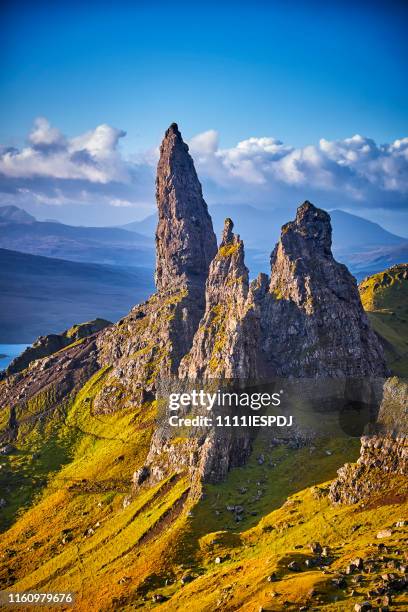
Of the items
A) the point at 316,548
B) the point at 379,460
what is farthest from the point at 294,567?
the point at 379,460

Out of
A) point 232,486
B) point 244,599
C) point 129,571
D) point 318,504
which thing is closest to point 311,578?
point 244,599

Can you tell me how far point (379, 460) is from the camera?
151 meters

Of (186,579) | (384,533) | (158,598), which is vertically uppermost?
(384,533)

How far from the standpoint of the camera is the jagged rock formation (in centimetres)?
14734

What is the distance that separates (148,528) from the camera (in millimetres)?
187250

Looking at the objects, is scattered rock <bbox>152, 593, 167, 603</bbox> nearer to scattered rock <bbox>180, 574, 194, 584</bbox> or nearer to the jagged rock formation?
scattered rock <bbox>180, 574, 194, 584</bbox>

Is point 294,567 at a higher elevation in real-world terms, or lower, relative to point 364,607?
lower

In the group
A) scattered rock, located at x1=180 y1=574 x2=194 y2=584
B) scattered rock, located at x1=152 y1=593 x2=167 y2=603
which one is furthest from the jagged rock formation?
scattered rock, located at x1=152 y1=593 x2=167 y2=603

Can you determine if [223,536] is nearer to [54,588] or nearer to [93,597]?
[93,597]

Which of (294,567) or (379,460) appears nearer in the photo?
(294,567)

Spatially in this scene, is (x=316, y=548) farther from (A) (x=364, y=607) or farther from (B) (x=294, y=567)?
(A) (x=364, y=607)

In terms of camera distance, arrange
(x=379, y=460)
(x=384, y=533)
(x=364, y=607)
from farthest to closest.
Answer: (x=379, y=460) → (x=384, y=533) → (x=364, y=607)

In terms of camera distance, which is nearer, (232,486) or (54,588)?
(54,588)

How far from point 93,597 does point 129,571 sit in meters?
10.6
